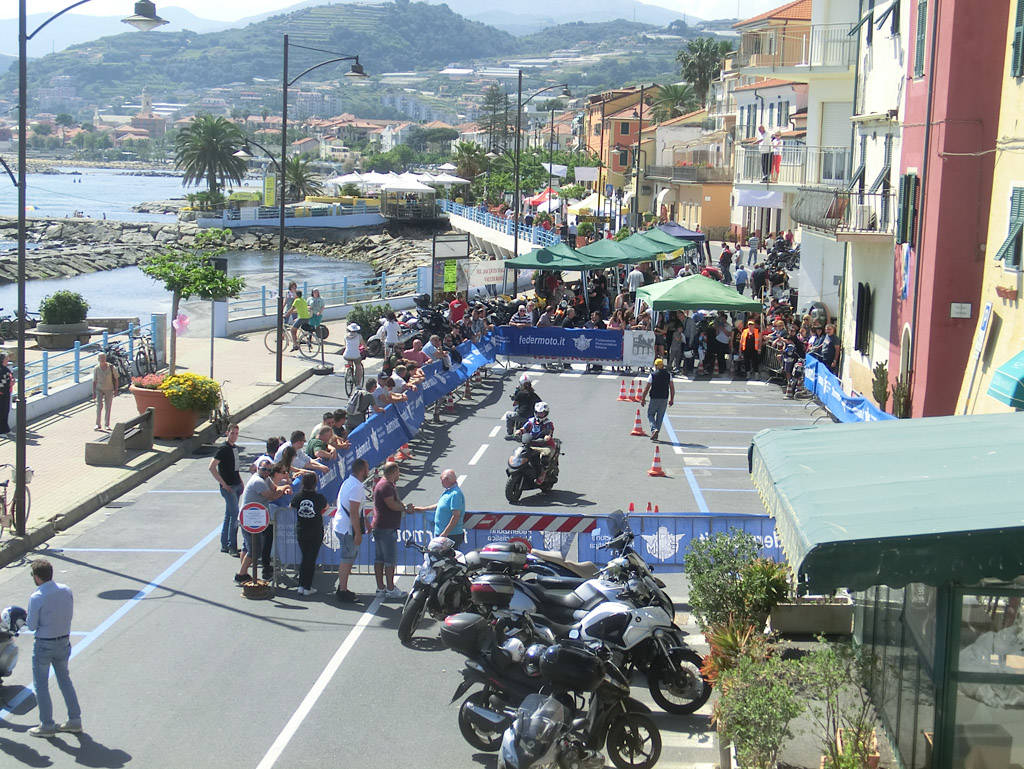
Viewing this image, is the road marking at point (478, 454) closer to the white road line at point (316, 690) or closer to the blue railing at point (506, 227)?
the white road line at point (316, 690)

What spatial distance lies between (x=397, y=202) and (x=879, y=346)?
246 ft

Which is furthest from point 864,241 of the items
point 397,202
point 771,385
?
point 397,202

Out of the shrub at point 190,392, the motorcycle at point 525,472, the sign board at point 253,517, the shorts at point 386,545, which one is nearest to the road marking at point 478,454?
the motorcycle at point 525,472

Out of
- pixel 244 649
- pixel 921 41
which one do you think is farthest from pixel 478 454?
pixel 921 41

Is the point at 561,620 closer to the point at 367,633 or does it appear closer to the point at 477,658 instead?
the point at 477,658

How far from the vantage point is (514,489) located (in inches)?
656

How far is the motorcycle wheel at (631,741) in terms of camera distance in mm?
8578

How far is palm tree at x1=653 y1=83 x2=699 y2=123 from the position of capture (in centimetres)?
11931

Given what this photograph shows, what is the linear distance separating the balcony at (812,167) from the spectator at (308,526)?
60.5ft

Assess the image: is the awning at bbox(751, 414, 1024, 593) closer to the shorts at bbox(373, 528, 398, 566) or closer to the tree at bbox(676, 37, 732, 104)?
the shorts at bbox(373, 528, 398, 566)

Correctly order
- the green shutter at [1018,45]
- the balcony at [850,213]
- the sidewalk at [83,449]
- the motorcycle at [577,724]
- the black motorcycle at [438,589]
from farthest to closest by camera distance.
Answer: the balcony at [850,213], the green shutter at [1018,45], the sidewalk at [83,449], the black motorcycle at [438,589], the motorcycle at [577,724]

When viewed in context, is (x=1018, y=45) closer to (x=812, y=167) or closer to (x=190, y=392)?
(x=190, y=392)

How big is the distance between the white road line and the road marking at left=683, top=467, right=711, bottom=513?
5.58 meters

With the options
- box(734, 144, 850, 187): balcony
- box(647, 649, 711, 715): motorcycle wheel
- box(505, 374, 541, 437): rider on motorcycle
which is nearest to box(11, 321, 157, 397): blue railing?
box(505, 374, 541, 437): rider on motorcycle
